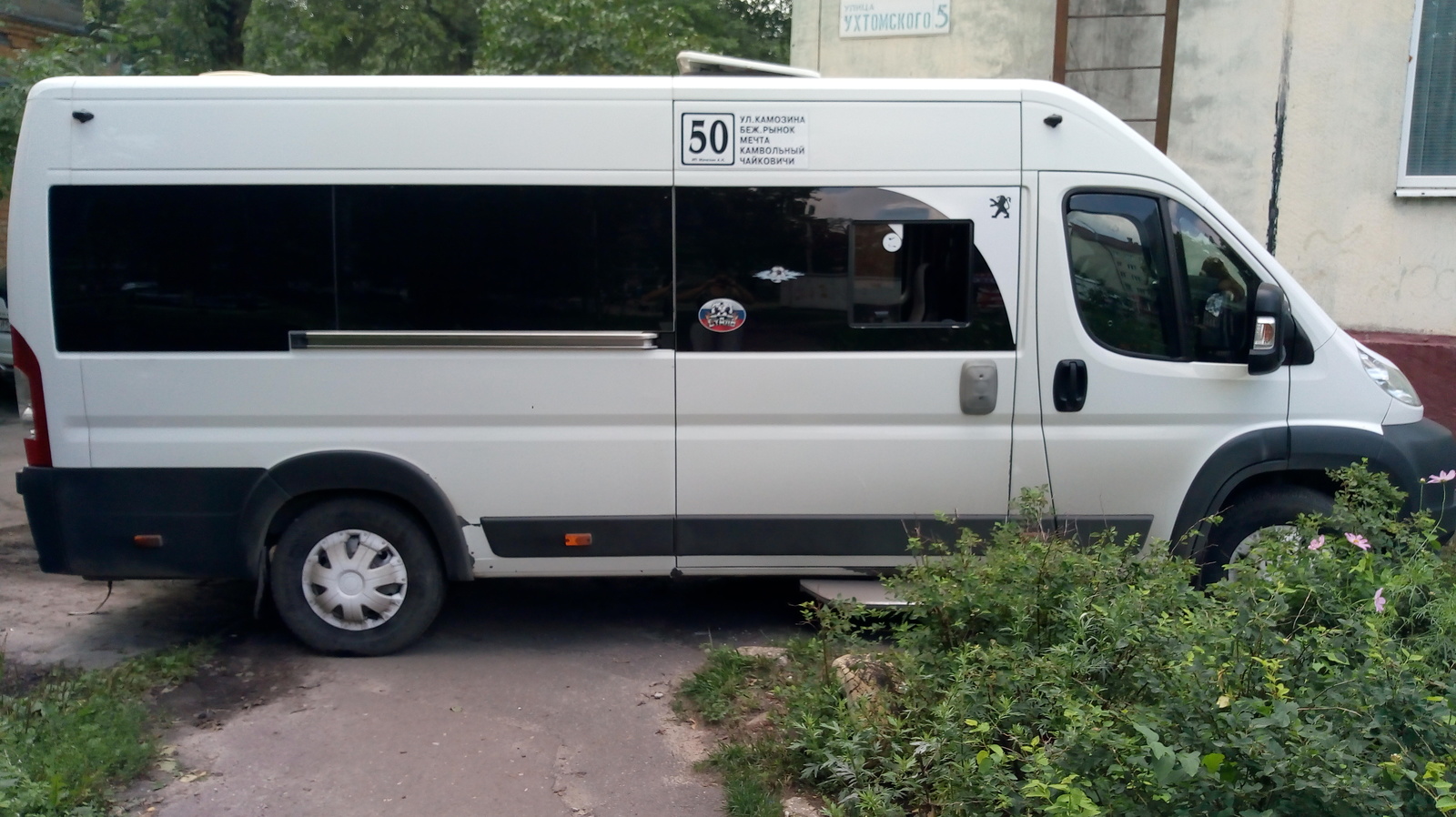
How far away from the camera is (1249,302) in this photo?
5125mm

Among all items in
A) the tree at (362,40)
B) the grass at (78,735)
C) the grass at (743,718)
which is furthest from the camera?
the tree at (362,40)

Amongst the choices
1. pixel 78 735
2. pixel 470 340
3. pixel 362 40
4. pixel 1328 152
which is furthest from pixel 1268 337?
pixel 362 40

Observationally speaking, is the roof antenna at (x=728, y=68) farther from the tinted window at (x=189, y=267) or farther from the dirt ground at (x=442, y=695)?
the dirt ground at (x=442, y=695)

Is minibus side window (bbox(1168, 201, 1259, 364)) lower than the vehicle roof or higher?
A: lower

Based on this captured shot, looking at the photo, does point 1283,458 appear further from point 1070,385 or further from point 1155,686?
point 1155,686

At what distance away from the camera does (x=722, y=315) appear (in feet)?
16.8

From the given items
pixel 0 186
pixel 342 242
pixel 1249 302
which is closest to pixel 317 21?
pixel 0 186

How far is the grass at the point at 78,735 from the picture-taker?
3.63 meters

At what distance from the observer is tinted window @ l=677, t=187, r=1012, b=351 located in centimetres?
512

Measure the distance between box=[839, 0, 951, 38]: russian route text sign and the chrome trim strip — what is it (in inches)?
218

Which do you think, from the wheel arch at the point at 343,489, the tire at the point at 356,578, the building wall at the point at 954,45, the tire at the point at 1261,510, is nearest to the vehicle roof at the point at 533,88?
the wheel arch at the point at 343,489

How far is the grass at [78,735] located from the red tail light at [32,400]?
3.10ft

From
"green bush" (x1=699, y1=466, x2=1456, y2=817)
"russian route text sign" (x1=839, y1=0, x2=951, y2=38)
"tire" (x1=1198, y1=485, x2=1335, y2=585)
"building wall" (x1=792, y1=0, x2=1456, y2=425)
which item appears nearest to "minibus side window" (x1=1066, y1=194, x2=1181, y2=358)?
"tire" (x1=1198, y1=485, x2=1335, y2=585)

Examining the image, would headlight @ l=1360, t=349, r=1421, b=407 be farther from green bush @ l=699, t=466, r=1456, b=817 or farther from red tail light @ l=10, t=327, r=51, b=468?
red tail light @ l=10, t=327, r=51, b=468
